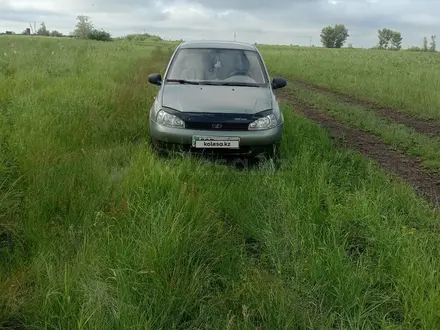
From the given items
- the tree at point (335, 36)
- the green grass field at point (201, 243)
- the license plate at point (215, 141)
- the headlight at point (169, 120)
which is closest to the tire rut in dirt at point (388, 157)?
the green grass field at point (201, 243)

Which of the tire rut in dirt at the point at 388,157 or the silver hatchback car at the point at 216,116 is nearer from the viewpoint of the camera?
the silver hatchback car at the point at 216,116

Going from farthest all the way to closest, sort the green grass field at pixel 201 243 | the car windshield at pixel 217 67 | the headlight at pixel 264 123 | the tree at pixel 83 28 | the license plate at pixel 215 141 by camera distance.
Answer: the tree at pixel 83 28, the car windshield at pixel 217 67, the headlight at pixel 264 123, the license plate at pixel 215 141, the green grass field at pixel 201 243

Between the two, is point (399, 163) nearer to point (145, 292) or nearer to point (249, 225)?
point (249, 225)

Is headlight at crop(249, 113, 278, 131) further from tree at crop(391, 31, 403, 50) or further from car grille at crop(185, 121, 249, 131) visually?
tree at crop(391, 31, 403, 50)

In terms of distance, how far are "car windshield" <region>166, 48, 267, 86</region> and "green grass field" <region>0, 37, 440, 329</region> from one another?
4.80ft

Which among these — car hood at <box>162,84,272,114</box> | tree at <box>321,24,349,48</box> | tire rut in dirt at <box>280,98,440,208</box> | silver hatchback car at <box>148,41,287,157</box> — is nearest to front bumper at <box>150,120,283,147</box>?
silver hatchback car at <box>148,41,287,157</box>

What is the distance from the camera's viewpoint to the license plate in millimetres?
4531

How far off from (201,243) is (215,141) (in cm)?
196

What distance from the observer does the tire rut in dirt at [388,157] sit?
472cm

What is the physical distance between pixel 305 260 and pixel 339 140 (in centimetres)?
455

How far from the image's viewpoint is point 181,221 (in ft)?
9.51

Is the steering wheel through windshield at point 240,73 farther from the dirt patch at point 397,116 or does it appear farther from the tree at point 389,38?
the tree at point 389,38

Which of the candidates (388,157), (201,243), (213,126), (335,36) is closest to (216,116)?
(213,126)

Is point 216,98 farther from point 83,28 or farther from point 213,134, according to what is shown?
point 83,28
